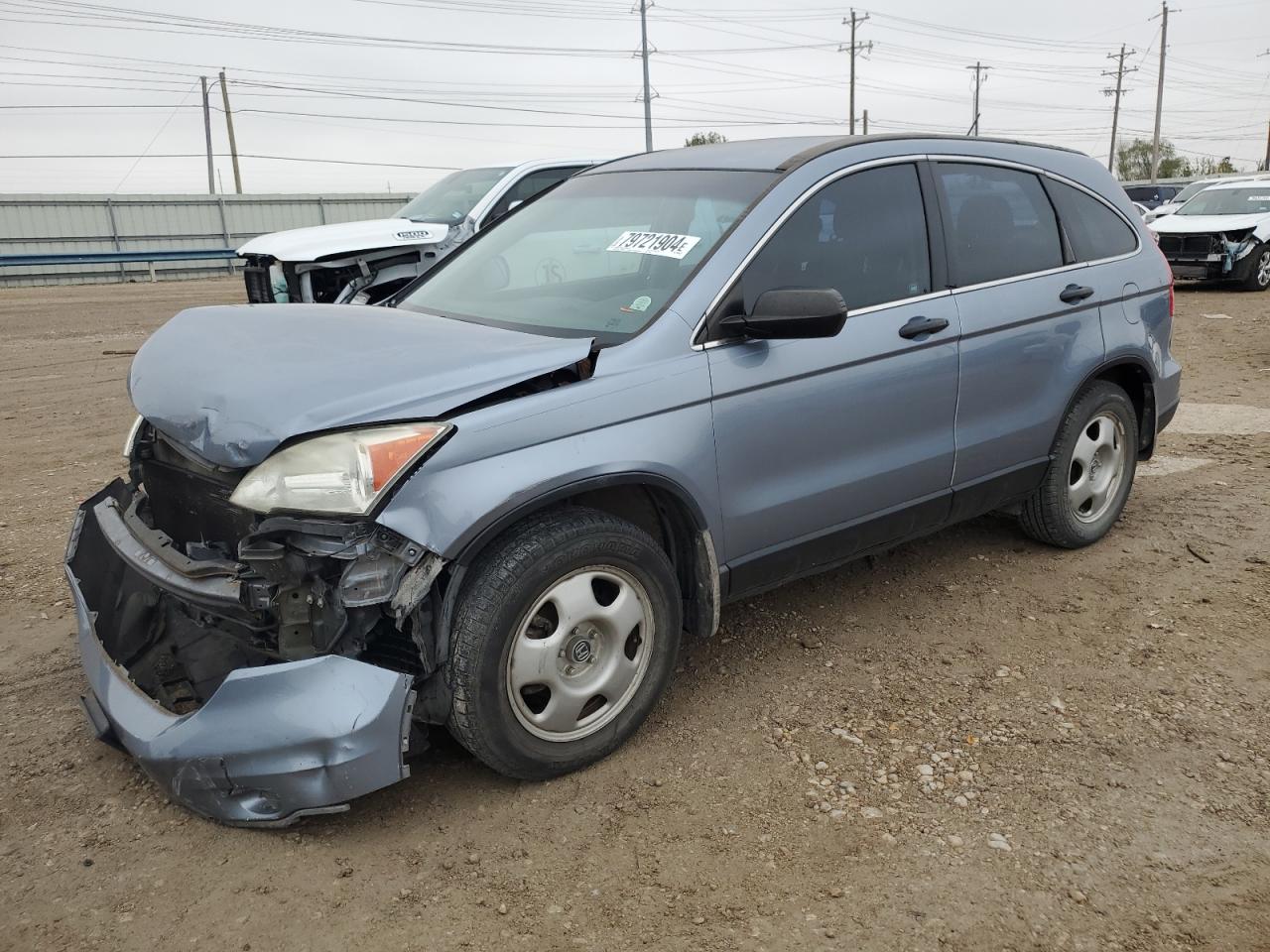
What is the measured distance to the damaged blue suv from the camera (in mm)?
2623

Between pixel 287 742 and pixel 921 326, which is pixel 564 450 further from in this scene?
pixel 921 326

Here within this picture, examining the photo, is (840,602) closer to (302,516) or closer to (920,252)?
(920,252)

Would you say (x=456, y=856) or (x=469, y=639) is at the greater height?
(x=469, y=639)

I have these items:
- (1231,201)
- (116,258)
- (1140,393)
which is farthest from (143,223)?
(1140,393)

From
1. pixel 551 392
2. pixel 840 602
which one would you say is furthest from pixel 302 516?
pixel 840 602

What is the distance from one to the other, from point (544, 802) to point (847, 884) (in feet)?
2.90

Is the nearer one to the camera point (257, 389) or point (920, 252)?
point (257, 389)

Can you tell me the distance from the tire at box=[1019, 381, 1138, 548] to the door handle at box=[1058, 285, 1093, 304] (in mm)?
413

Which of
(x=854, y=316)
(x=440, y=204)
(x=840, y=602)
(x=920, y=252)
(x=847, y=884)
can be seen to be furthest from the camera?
(x=440, y=204)

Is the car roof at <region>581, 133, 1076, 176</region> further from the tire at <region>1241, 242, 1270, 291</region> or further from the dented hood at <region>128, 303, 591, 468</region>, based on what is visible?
the tire at <region>1241, 242, 1270, 291</region>

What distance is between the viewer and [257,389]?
274cm

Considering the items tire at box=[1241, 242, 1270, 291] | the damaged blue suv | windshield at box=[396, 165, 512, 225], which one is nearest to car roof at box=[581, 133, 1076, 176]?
the damaged blue suv

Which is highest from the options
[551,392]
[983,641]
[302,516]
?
[551,392]

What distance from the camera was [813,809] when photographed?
9.48 ft
